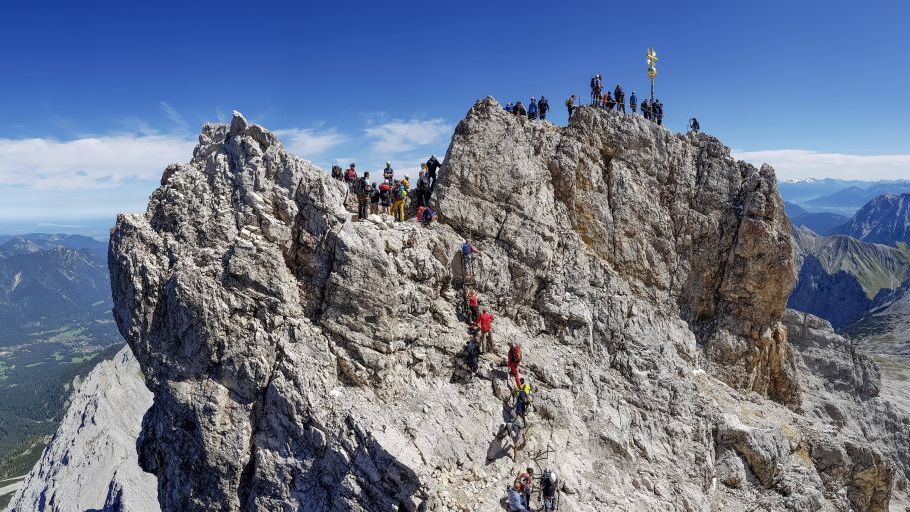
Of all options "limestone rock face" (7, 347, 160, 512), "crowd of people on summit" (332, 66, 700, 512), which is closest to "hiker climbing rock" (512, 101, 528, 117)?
"crowd of people on summit" (332, 66, 700, 512)

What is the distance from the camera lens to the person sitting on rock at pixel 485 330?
29298 mm

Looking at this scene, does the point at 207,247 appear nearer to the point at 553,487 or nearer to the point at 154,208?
the point at 154,208

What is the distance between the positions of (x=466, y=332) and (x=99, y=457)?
87515mm

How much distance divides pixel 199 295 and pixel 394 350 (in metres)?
11.5

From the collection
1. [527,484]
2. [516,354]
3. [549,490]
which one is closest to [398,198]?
[516,354]

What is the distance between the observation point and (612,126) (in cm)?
4116

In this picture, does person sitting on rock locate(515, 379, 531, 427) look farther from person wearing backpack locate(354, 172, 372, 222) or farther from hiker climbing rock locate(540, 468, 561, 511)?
person wearing backpack locate(354, 172, 372, 222)

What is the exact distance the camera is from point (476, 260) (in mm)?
33094

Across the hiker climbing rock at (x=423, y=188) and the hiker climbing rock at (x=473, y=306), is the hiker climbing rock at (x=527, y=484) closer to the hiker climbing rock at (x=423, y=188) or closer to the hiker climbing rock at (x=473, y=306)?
the hiker climbing rock at (x=473, y=306)

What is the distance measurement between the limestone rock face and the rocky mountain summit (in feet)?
173

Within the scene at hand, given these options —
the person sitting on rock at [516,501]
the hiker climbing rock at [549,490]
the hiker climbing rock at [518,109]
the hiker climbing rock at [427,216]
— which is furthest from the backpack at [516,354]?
the hiker climbing rock at [518,109]

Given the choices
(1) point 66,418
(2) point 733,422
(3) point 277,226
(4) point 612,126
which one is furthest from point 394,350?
(1) point 66,418

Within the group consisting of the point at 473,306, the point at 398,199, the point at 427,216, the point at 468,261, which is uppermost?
the point at 398,199

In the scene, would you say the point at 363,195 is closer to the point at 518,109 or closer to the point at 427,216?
the point at 427,216
